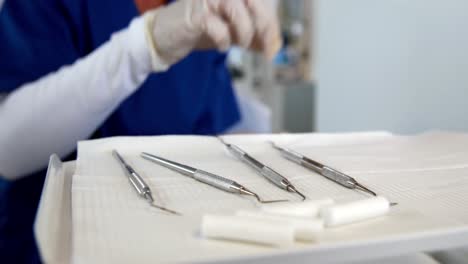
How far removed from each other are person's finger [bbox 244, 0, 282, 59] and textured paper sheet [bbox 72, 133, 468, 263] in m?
0.13

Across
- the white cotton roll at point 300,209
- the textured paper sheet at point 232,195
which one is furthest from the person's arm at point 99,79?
the white cotton roll at point 300,209

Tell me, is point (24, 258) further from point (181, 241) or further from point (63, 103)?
point (181, 241)

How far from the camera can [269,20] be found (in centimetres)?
48

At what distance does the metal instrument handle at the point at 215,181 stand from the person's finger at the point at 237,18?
0.21 metres

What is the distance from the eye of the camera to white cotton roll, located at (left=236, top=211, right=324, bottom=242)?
0.17m

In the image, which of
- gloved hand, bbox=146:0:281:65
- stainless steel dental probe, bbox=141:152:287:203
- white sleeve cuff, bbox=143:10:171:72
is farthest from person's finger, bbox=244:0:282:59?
stainless steel dental probe, bbox=141:152:287:203

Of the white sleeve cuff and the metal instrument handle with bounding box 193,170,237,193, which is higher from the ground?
the white sleeve cuff

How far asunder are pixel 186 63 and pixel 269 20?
0.22 metres

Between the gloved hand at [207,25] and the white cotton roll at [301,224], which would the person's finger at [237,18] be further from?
the white cotton roll at [301,224]

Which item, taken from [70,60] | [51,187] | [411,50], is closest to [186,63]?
[70,60]

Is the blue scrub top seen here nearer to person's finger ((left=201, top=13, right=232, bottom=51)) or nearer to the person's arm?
the person's arm

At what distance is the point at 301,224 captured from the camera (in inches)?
6.9

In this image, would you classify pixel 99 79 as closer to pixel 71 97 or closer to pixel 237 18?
pixel 71 97

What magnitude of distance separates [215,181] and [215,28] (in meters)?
0.21
